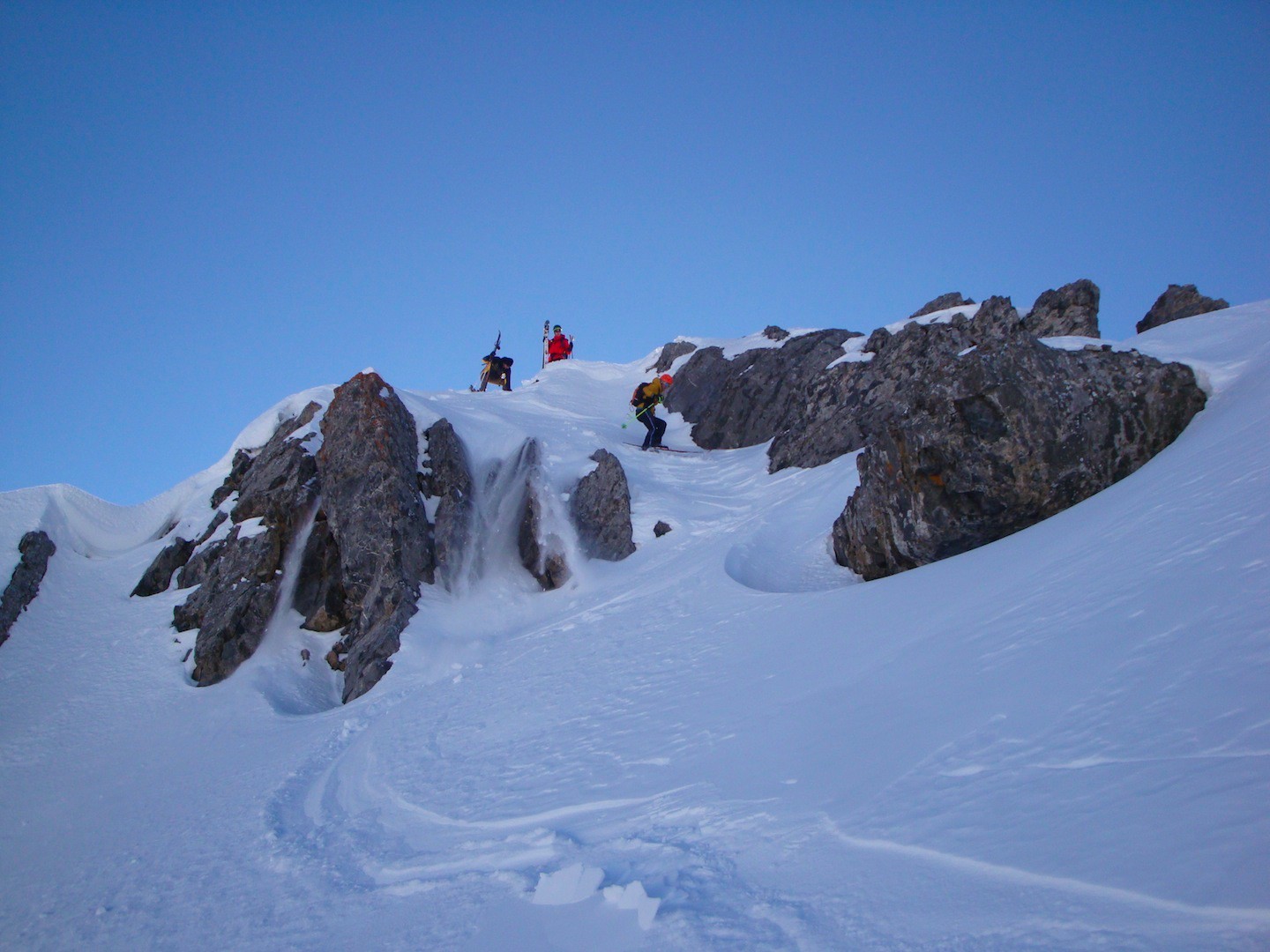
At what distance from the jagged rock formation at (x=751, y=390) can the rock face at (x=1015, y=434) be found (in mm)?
10485

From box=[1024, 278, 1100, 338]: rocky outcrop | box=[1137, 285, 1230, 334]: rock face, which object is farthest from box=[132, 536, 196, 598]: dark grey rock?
box=[1137, 285, 1230, 334]: rock face

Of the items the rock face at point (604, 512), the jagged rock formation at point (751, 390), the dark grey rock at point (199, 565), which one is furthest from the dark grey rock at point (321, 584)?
the jagged rock formation at point (751, 390)

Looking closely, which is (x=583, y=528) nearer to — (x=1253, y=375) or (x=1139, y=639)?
(x=1253, y=375)

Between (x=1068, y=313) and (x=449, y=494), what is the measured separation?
48.3 feet

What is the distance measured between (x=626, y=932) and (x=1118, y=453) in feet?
22.9

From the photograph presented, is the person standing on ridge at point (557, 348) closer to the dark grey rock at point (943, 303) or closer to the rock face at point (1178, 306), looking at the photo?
the dark grey rock at point (943, 303)

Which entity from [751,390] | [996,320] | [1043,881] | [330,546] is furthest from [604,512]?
[1043,881]

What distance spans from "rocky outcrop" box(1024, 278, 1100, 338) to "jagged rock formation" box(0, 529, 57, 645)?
2164cm

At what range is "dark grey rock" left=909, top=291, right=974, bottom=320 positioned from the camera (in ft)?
66.5

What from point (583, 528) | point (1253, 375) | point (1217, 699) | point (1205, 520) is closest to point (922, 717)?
point (1217, 699)

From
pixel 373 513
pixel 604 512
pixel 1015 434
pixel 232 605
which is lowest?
pixel 1015 434

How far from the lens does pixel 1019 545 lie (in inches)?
250

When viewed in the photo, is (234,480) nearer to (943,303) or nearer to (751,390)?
(751,390)

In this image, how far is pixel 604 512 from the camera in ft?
47.9
